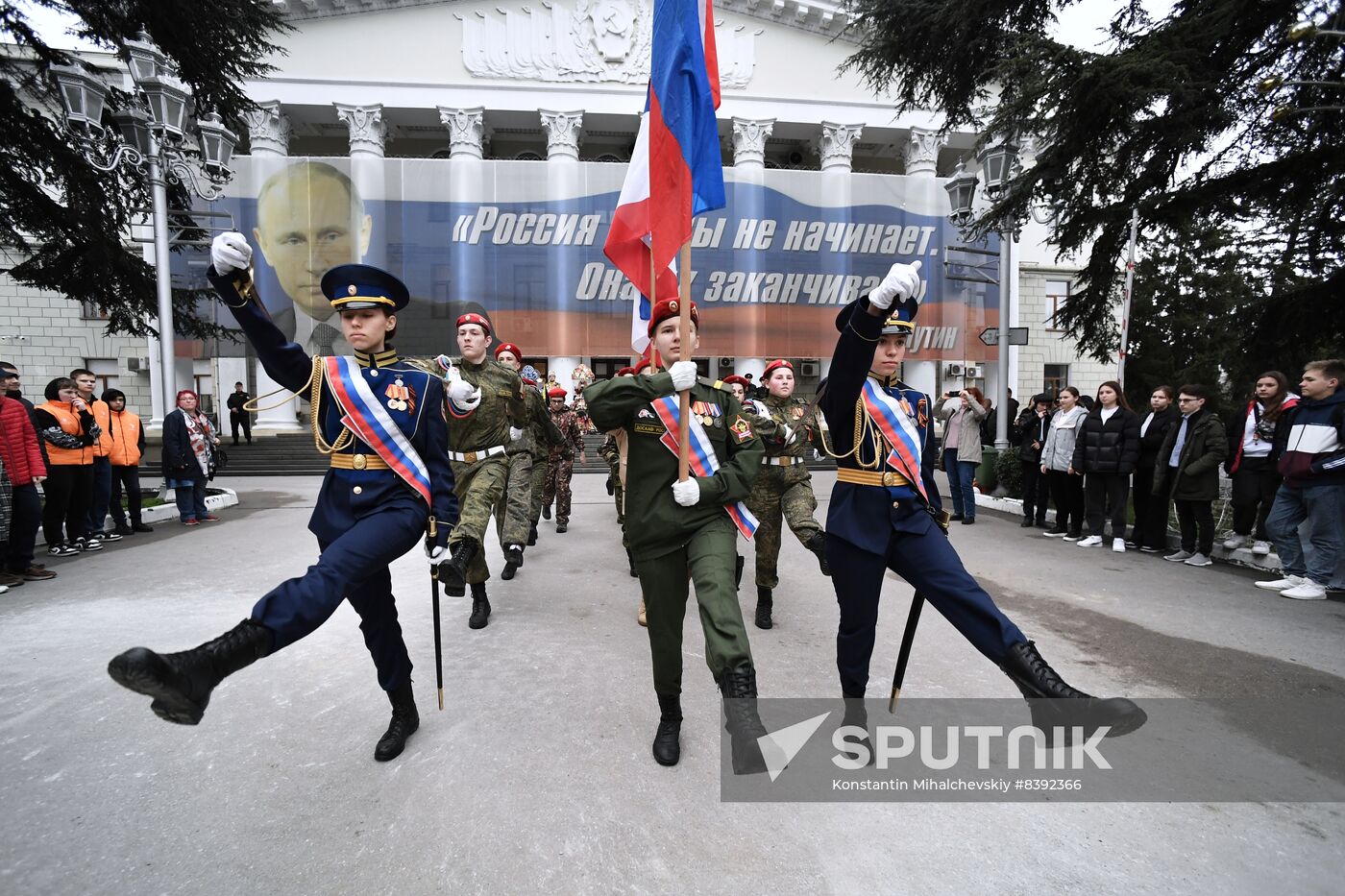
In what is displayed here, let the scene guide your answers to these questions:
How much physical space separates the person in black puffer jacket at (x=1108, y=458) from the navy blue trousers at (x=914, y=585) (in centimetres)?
617

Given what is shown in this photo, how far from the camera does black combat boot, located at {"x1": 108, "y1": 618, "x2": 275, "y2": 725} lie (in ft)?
6.38

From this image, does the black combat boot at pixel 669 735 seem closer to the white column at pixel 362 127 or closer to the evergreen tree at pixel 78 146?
the evergreen tree at pixel 78 146

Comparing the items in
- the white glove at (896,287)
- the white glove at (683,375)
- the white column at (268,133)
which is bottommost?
the white glove at (683,375)

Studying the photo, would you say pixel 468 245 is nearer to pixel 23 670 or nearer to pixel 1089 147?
pixel 1089 147

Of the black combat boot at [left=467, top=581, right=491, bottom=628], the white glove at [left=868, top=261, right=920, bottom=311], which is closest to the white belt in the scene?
the black combat boot at [left=467, top=581, right=491, bottom=628]

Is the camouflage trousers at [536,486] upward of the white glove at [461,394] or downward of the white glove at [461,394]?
downward

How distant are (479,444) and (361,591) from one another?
8.53ft

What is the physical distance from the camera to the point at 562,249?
23453 mm

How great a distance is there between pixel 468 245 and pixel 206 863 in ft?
76.2

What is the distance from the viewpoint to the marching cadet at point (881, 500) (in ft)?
8.46

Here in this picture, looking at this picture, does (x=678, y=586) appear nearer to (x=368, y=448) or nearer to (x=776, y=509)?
(x=368, y=448)

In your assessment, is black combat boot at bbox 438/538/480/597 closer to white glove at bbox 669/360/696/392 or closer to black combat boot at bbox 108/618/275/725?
black combat boot at bbox 108/618/275/725

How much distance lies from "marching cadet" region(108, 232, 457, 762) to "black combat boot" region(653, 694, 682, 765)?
1.19m

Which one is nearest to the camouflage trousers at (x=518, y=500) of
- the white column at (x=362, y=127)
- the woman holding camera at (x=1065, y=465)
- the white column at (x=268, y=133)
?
the woman holding camera at (x=1065, y=465)
